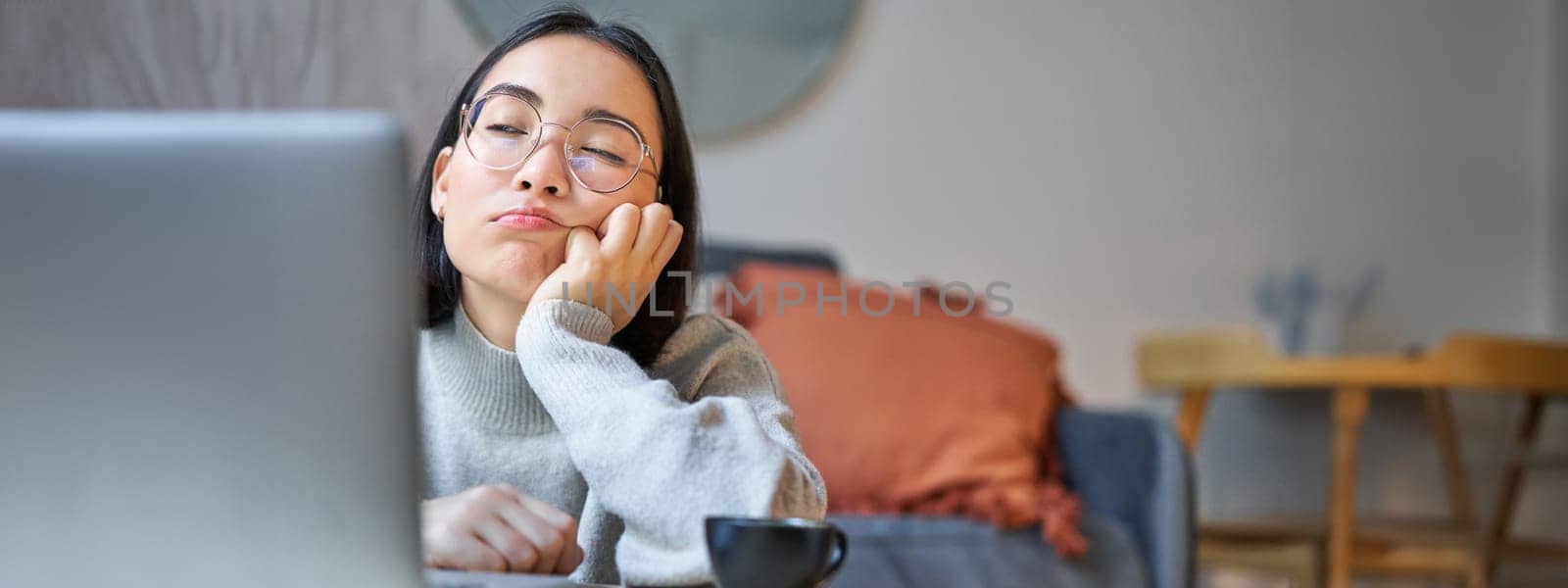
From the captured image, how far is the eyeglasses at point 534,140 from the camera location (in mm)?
663

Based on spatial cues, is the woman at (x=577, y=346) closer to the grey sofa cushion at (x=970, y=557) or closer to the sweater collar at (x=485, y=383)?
the sweater collar at (x=485, y=383)

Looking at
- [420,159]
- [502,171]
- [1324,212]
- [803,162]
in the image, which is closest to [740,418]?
[502,171]

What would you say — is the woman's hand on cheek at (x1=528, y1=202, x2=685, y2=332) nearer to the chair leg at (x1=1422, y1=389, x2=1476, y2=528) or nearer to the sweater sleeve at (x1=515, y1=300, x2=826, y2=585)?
the sweater sleeve at (x1=515, y1=300, x2=826, y2=585)

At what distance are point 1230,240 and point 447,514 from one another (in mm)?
2407

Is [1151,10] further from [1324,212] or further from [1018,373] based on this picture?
[1018,373]

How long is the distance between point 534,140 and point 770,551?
0.79ft

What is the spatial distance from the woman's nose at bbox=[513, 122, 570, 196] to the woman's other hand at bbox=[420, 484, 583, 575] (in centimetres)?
14

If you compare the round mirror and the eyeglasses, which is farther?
the round mirror

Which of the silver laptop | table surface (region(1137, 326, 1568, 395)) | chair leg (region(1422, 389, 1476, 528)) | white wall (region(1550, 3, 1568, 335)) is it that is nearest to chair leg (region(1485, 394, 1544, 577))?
chair leg (region(1422, 389, 1476, 528))

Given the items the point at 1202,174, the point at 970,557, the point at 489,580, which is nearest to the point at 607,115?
the point at 489,580

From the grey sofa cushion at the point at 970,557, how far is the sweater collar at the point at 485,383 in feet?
2.57

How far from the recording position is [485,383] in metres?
0.67

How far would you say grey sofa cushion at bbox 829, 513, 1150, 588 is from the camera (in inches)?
57.2

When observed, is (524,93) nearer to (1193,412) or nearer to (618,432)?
(618,432)
